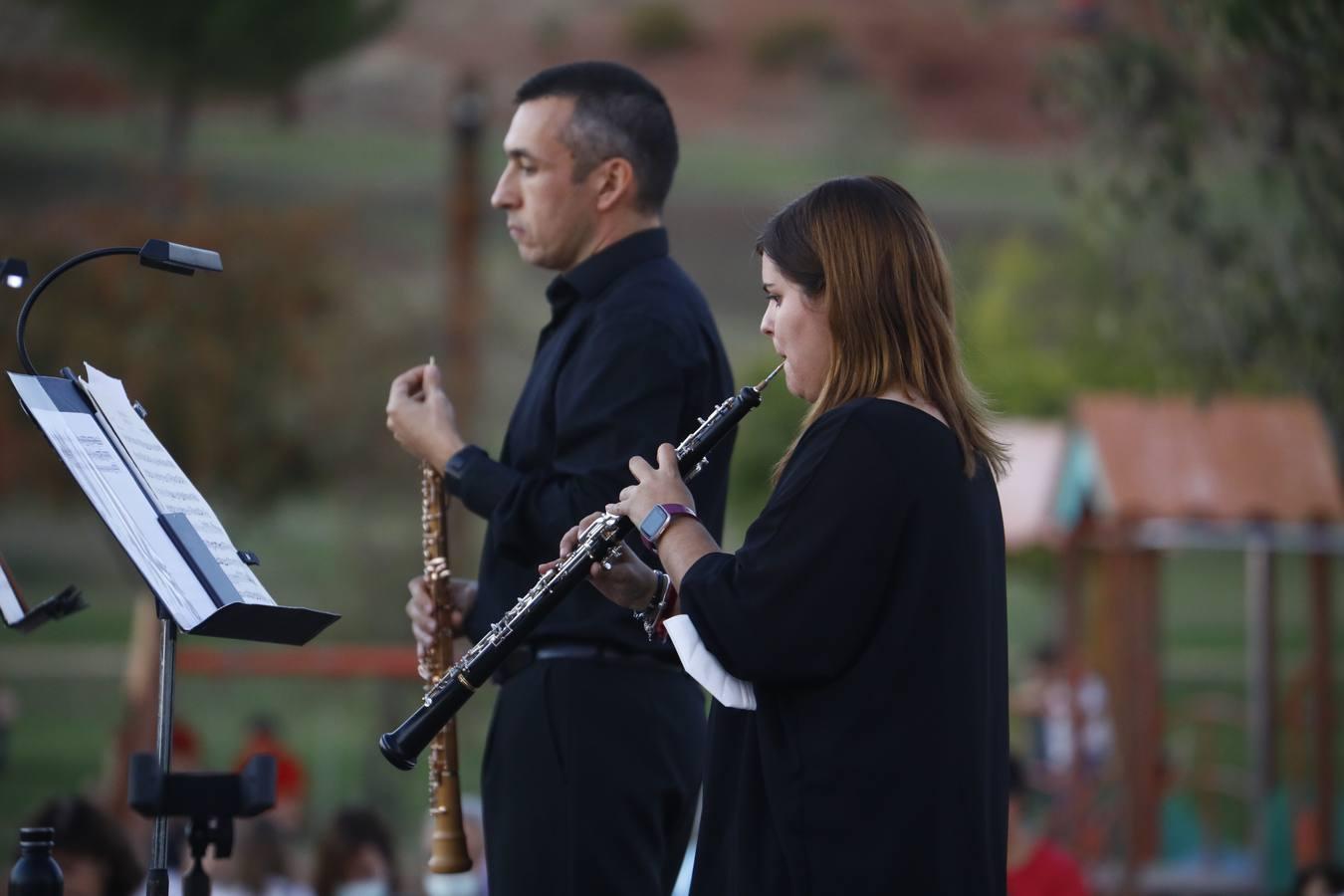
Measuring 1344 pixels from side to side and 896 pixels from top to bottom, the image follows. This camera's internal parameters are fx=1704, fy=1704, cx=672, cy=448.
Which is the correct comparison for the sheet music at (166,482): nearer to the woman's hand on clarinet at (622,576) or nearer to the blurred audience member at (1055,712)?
the woman's hand on clarinet at (622,576)

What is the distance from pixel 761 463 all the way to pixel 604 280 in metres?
13.9

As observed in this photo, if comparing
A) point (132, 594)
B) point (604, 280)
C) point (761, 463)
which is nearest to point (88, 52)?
point (132, 594)

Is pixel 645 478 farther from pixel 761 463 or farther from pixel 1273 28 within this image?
pixel 761 463

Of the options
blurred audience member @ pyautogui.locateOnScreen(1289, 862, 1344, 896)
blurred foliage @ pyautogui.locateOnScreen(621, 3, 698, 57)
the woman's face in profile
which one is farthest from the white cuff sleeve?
blurred foliage @ pyautogui.locateOnScreen(621, 3, 698, 57)

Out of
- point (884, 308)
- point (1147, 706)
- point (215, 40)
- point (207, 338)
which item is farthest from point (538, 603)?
point (215, 40)

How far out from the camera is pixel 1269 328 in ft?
24.5

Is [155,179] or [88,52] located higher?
[88,52]

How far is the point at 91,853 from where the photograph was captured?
15.4 feet

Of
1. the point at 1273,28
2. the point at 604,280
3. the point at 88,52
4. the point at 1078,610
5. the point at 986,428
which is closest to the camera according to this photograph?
the point at 986,428

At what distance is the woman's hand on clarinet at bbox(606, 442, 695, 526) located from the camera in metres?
2.74

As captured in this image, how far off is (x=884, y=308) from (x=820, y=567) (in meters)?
0.43

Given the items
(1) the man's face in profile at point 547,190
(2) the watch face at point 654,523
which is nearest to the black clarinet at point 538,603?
(2) the watch face at point 654,523

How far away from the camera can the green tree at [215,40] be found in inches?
664

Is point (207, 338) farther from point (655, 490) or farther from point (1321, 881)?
point (655, 490)
